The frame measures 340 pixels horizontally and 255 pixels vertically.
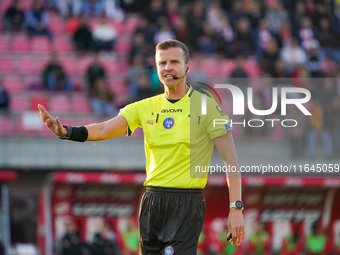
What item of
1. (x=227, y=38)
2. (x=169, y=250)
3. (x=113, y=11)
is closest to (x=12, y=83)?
(x=113, y=11)

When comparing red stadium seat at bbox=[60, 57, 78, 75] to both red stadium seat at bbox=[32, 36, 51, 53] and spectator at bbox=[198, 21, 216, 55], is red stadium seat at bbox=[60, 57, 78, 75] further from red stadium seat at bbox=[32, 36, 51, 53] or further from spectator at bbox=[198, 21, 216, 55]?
spectator at bbox=[198, 21, 216, 55]

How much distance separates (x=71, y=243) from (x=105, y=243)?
31.2 inches

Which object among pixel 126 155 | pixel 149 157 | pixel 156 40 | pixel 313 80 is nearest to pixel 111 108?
→ pixel 126 155

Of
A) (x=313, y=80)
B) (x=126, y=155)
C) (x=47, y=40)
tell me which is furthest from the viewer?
(x=47, y=40)

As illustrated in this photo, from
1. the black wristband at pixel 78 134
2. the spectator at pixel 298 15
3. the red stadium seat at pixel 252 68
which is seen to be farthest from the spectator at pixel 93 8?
the black wristband at pixel 78 134

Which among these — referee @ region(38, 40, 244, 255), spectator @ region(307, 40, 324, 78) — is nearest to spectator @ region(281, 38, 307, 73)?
spectator @ region(307, 40, 324, 78)

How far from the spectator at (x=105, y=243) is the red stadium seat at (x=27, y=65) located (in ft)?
13.5

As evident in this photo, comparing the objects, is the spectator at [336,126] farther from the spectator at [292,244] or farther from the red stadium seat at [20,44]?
the red stadium seat at [20,44]

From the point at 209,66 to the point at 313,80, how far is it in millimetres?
2550

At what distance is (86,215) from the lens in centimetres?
1681

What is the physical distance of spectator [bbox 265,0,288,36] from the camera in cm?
1908

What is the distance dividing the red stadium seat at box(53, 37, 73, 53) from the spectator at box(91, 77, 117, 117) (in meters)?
2.21

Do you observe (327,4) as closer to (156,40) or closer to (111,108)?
(156,40)

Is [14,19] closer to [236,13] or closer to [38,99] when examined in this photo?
[38,99]
